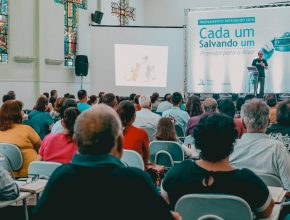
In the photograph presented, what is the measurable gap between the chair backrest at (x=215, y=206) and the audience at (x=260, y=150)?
3.53ft

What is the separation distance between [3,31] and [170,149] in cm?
829

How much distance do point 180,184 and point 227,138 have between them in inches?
13.8

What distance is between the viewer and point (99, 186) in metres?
1.76

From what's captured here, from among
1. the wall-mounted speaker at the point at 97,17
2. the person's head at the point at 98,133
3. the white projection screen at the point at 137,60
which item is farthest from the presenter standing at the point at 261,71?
the person's head at the point at 98,133

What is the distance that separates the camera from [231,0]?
17922 mm

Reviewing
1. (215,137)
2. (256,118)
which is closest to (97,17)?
(256,118)

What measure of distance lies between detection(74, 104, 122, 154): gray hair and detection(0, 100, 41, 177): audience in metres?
2.73

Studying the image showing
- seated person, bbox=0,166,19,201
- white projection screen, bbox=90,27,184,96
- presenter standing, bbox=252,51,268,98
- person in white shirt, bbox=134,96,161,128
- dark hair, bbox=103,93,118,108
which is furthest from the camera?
white projection screen, bbox=90,27,184,96

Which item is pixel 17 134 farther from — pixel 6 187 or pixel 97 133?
pixel 97 133

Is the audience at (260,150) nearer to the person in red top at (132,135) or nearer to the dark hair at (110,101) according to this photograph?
the person in red top at (132,135)

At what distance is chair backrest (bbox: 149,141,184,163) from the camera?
4.80 meters

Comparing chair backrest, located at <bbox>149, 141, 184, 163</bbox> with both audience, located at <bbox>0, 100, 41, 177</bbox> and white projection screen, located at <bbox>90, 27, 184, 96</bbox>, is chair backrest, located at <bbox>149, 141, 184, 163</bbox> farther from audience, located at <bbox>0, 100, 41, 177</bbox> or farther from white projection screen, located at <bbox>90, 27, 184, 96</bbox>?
white projection screen, located at <bbox>90, 27, 184, 96</bbox>

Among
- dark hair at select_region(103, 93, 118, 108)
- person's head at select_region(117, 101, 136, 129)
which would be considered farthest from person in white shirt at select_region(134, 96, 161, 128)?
person's head at select_region(117, 101, 136, 129)

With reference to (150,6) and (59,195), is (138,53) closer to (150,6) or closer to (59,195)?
(150,6)
